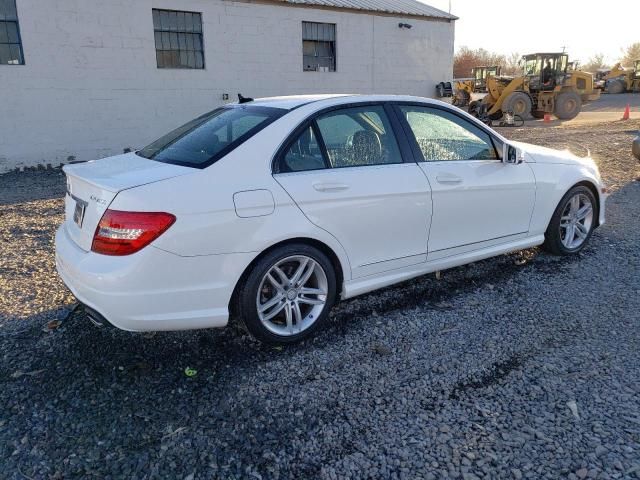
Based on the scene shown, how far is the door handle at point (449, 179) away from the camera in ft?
12.8

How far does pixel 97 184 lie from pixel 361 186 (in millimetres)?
1666

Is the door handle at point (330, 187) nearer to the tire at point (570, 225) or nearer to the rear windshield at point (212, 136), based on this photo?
the rear windshield at point (212, 136)

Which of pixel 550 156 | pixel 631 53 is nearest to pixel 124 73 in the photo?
pixel 550 156

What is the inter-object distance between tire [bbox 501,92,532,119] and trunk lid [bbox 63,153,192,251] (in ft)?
66.8

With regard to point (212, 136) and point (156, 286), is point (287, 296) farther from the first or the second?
point (212, 136)

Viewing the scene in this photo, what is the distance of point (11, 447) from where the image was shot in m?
2.52

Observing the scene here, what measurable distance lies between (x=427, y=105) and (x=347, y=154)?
0.93 meters

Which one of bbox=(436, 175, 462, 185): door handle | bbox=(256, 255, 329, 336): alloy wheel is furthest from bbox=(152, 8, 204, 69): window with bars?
bbox=(256, 255, 329, 336): alloy wheel

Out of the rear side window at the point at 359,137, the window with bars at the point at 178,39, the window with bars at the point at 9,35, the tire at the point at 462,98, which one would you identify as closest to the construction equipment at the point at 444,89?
the tire at the point at 462,98

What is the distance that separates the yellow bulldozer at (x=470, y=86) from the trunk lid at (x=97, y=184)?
2186 centimetres

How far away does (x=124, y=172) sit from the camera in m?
3.24

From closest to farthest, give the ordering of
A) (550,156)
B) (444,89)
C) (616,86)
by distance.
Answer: (550,156), (444,89), (616,86)

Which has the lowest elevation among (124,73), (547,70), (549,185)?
(549,185)

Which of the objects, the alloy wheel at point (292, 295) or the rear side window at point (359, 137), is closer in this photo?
the alloy wheel at point (292, 295)
